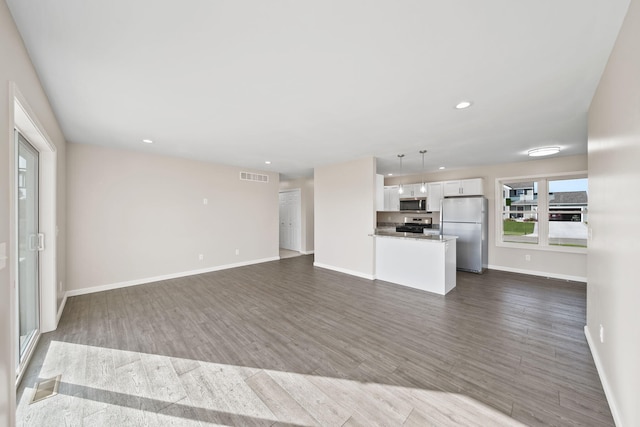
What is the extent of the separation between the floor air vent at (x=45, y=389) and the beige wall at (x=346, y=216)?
4.40 meters

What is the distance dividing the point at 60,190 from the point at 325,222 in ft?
15.0

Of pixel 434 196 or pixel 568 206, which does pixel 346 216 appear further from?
pixel 568 206

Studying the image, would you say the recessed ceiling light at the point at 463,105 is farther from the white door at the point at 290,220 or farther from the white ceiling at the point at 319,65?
the white door at the point at 290,220

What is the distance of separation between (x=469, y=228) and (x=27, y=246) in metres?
7.30

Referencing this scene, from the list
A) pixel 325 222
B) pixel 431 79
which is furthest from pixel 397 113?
pixel 325 222

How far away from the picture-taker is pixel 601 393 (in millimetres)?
1878

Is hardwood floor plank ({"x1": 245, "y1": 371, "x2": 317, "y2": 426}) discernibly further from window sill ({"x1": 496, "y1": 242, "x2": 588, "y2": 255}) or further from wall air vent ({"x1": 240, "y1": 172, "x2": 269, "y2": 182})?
window sill ({"x1": 496, "y1": 242, "x2": 588, "y2": 255})

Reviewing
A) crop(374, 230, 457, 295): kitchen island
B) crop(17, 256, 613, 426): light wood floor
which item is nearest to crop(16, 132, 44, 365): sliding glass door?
crop(17, 256, 613, 426): light wood floor

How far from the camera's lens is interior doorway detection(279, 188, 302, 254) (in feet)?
27.3

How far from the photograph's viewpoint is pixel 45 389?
1.92 meters

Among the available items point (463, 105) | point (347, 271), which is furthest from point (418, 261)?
point (463, 105)

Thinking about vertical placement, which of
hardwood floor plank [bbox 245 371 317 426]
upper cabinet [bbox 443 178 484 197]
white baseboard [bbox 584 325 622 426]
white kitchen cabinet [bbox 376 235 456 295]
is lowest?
hardwood floor plank [bbox 245 371 317 426]

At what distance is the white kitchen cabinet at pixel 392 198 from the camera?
7.20 metres

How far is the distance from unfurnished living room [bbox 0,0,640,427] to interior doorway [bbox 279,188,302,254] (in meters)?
3.24
